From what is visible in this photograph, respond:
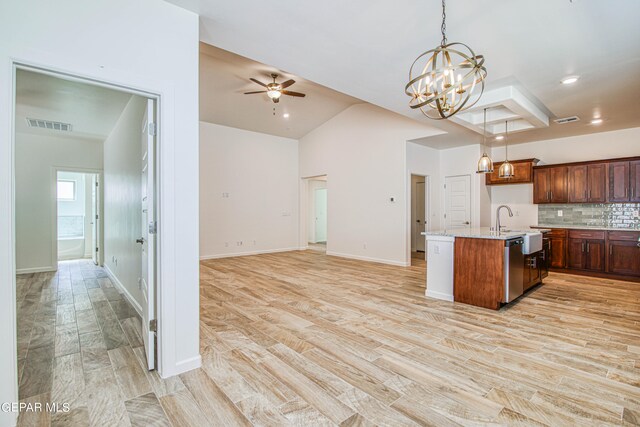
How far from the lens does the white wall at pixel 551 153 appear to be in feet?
19.0

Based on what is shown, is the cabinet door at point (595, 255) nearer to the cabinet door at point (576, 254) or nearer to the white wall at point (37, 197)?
the cabinet door at point (576, 254)

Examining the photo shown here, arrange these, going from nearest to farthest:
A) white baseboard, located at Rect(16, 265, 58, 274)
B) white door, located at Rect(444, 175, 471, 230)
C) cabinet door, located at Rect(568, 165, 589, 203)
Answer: cabinet door, located at Rect(568, 165, 589, 203), white baseboard, located at Rect(16, 265, 58, 274), white door, located at Rect(444, 175, 471, 230)

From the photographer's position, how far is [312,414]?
71.6 inches

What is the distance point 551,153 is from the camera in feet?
21.4

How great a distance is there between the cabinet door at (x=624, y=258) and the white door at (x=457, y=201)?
244 centimetres

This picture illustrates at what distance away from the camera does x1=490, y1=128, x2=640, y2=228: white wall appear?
19.0 feet

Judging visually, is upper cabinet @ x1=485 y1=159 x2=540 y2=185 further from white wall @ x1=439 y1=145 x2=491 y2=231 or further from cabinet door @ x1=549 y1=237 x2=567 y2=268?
cabinet door @ x1=549 y1=237 x2=567 y2=268

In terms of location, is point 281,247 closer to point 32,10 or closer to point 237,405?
point 237,405

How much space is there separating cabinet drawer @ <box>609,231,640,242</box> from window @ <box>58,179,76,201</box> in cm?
1419

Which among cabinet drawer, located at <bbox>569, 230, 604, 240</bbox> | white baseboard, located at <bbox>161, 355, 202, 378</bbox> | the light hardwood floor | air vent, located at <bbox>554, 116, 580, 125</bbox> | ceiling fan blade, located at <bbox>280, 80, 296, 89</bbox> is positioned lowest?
the light hardwood floor

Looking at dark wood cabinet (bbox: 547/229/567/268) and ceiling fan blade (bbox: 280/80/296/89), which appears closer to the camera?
ceiling fan blade (bbox: 280/80/296/89)

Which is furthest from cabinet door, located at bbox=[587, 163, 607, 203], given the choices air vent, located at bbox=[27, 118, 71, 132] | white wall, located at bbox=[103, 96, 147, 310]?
air vent, located at bbox=[27, 118, 71, 132]

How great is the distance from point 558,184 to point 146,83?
7.27m

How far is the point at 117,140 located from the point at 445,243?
18.0 feet
